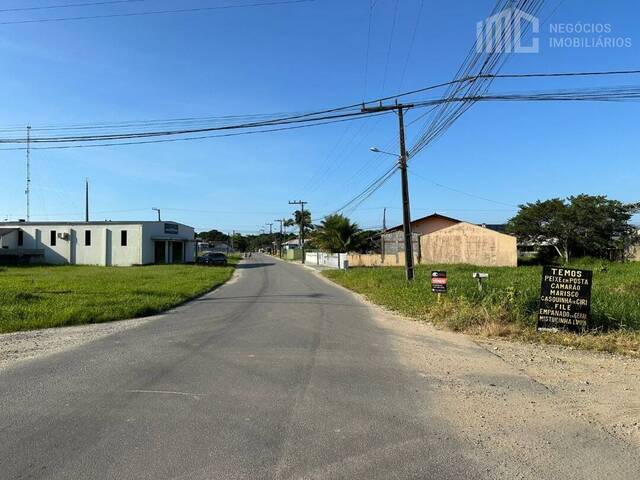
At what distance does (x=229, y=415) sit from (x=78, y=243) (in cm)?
5199

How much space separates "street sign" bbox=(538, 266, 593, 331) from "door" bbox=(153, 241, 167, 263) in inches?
1930

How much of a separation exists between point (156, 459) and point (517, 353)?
6.79 m

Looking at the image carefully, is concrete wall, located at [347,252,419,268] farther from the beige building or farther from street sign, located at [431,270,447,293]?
street sign, located at [431,270,447,293]

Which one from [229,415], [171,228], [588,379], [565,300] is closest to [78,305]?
[229,415]

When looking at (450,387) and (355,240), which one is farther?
(355,240)

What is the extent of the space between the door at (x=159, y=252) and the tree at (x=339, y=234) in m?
16.8

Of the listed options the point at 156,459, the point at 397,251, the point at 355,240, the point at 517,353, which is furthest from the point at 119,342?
the point at 355,240

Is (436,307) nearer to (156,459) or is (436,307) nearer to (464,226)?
(156,459)

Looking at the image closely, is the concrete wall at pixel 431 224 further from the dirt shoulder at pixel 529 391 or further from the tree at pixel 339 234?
the dirt shoulder at pixel 529 391

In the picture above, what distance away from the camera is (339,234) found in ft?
190

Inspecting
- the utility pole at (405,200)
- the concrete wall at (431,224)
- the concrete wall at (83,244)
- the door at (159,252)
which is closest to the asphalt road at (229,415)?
the utility pole at (405,200)

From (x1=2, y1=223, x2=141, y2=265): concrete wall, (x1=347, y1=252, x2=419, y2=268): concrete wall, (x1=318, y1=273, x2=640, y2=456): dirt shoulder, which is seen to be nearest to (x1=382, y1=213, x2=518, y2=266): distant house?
(x1=347, y1=252, x2=419, y2=268): concrete wall

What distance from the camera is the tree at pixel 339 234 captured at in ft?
190

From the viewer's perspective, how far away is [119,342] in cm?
1023
